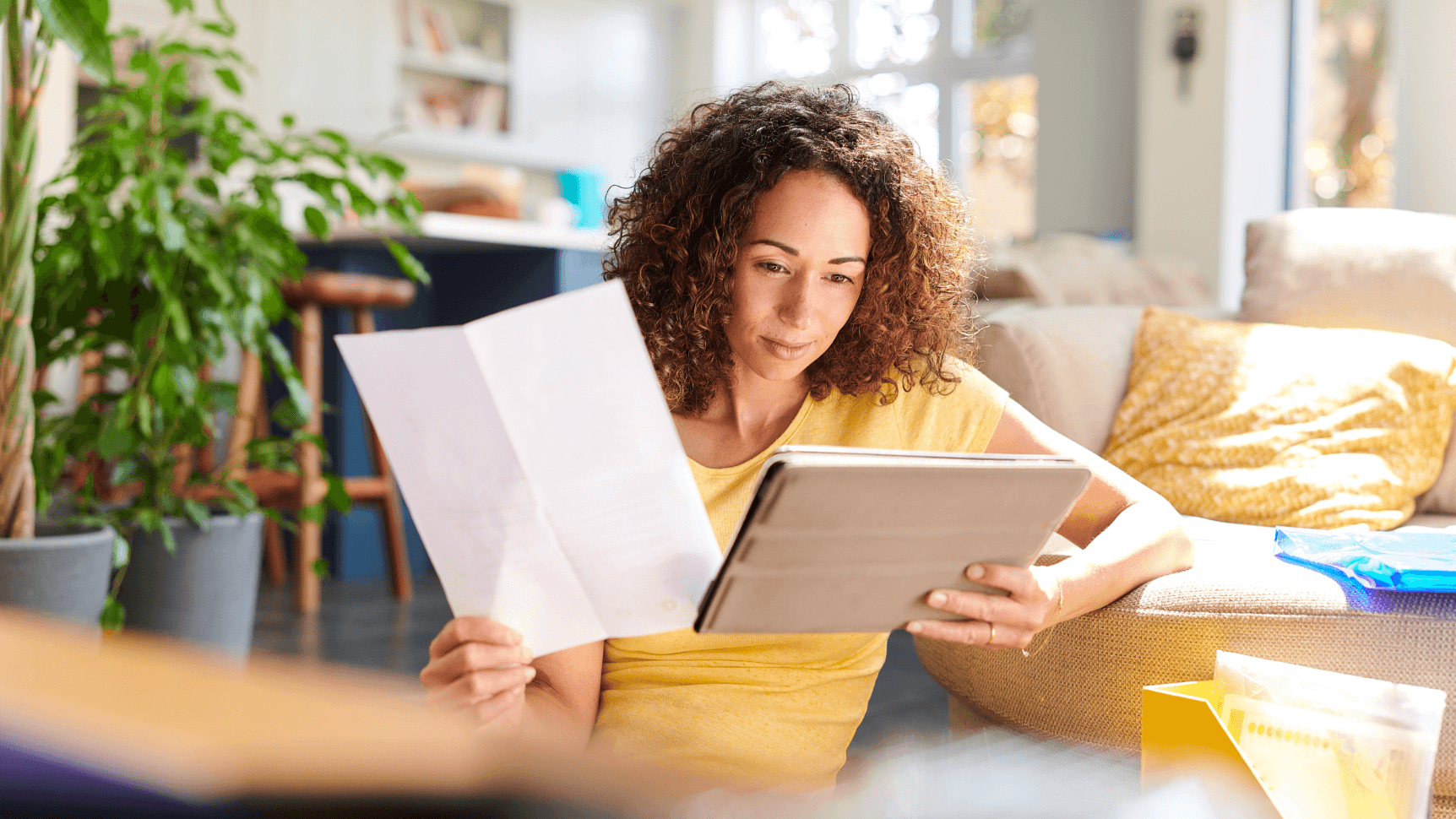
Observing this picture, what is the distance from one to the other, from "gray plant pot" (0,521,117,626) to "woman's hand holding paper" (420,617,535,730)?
3.55ft

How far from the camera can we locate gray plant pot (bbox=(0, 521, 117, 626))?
154 centimetres

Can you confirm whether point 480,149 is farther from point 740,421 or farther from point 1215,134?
point 740,421

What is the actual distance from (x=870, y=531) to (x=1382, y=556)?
610 mm

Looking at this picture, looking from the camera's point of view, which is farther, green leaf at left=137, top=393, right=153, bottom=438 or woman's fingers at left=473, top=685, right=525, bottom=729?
green leaf at left=137, top=393, right=153, bottom=438

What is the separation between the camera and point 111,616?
1.79 meters

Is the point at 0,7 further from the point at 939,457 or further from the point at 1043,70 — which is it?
the point at 1043,70

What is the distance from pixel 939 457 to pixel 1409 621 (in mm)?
578

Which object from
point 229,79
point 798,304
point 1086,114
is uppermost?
point 1086,114

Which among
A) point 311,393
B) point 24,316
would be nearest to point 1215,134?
point 311,393

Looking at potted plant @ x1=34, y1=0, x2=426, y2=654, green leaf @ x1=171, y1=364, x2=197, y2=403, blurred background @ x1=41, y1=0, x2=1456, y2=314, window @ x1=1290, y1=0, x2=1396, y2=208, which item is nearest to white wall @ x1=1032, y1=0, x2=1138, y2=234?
blurred background @ x1=41, y1=0, x2=1456, y2=314

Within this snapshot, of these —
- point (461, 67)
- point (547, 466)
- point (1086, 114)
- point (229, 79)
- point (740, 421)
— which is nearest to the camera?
point (547, 466)

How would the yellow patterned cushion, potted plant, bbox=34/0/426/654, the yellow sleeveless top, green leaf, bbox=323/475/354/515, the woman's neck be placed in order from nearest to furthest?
the yellow sleeveless top < the woman's neck < the yellow patterned cushion < potted plant, bbox=34/0/426/654 < green leaf, bbox=323/475/354/515

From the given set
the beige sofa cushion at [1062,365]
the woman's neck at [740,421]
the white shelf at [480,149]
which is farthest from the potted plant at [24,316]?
the white shelf at [480,149]

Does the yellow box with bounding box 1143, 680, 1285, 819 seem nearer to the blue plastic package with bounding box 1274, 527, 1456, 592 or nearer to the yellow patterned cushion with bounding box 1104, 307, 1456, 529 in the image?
the blue plastic package with bounding box 1274, 527, 1456, 592
